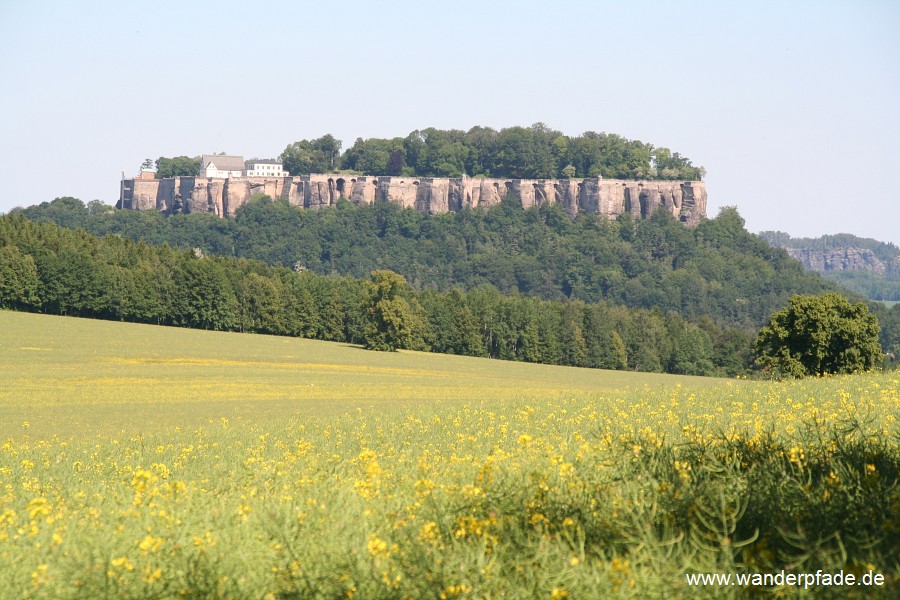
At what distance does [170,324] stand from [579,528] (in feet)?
314

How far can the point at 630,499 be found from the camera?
750 cm

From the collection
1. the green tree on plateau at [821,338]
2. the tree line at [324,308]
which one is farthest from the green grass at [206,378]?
the tree line at [324,308]

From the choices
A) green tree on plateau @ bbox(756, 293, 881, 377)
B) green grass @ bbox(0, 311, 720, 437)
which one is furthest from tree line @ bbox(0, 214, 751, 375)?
green tree on plateau @ bbox(756, 293, 881, 377)

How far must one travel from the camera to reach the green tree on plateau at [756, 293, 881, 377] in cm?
5444

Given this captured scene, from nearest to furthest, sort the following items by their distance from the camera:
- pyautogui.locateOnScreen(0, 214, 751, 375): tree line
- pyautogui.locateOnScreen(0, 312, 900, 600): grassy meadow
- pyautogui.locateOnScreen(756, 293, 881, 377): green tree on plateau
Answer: pyautogui.locateOnScreen(0, 312, 900, 600): grassy meadow, pyautogui.locateOnScreen(756, 293, 881, 377): green tree on plateau, pyautogui.locateOnScreen(0, 214, 751, 375): tree line

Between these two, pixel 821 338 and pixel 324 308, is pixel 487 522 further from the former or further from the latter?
pixel 324 308

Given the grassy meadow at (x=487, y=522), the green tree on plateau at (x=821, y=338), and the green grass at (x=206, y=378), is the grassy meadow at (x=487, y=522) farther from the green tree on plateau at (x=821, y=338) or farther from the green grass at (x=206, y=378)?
the green tree on plateau at (x=821, y=338)

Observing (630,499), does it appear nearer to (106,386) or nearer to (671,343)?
(106,386)

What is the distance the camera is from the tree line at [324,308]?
90.4 m

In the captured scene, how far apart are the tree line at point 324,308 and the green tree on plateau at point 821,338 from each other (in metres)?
41.2

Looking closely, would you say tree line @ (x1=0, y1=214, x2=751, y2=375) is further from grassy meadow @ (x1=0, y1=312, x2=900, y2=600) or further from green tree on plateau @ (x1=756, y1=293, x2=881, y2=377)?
grassy meadow @ (x1=0, y1=312, x2=900, y2=600)

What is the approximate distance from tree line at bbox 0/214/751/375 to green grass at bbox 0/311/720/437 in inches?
251

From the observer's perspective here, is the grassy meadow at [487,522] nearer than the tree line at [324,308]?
Yes

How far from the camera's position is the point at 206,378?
53469 mm
